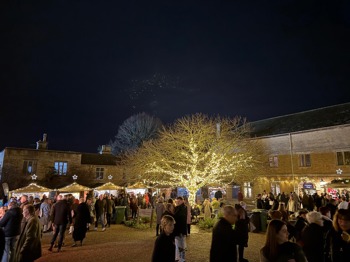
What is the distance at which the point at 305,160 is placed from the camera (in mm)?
27797

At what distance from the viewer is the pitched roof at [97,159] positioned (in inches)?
1334

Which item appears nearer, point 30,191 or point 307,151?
point 30,191

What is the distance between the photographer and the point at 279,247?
3.29m

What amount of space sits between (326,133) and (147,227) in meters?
22.3

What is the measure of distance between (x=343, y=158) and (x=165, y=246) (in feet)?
89.0

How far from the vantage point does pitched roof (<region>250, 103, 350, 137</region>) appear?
2734 cm

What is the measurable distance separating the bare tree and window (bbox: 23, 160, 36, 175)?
15.7m

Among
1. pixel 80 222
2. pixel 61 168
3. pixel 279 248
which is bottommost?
pixel 80 222

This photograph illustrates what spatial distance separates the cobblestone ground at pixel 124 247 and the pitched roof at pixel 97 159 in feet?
70.8

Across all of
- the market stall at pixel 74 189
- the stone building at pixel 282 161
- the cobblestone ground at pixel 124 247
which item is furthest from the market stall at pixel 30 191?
the cobblestone ground at pixel 124 247

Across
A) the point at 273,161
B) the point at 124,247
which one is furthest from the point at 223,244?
the point at 273,161

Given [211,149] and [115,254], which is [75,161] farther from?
[115,254]

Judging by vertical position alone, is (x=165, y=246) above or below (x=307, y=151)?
below

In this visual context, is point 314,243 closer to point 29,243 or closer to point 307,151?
point 29,243
